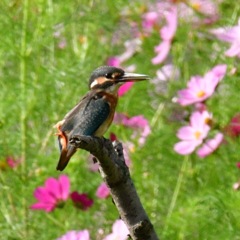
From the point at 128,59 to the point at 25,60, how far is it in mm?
508

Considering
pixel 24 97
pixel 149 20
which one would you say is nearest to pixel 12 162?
pixel 24 97

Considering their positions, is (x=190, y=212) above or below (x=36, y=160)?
below

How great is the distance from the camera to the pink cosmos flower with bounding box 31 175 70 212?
1.95 metres

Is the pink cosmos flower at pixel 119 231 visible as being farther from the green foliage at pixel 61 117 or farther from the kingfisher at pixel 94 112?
the kingfisher at pixel 94 112

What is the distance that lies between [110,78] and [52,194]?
2.79ft

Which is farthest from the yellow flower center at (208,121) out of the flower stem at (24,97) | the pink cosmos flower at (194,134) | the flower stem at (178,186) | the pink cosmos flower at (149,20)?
the pink cosmos flower at (149,20)

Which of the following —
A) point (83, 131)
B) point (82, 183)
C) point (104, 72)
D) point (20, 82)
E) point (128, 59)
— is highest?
point (128, 59)

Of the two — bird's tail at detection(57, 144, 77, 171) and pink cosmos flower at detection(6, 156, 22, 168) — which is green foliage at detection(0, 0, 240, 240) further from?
bird's tail at detection(57, 144, 77, 171)

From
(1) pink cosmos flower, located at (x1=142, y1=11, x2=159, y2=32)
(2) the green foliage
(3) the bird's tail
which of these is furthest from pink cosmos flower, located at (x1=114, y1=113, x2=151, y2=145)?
(3) the bird's tail

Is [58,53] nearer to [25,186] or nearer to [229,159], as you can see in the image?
[25,186]

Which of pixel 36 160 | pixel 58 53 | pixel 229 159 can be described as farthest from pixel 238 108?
pixel 58 53

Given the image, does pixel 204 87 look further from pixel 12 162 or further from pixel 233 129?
pixel 12 162

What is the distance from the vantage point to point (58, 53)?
2.60 metres

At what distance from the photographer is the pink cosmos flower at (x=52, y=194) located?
1.95 m
